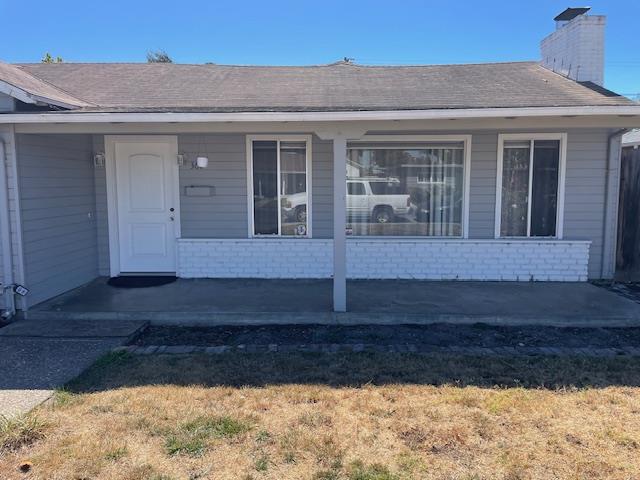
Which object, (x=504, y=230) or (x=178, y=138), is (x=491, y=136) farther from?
(x=178, y=138)

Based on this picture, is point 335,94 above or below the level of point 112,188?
above

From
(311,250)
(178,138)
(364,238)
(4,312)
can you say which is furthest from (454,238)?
(4,312)

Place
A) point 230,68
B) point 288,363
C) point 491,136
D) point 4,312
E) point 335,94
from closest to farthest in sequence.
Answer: point 288,363, point 4,312, point 335,94, point 491,136, point 230,68

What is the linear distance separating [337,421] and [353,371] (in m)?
0.93

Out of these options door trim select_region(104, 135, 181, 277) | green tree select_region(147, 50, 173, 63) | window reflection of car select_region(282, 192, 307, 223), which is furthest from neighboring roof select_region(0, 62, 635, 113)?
green tree select_region(147, 50, 173, 63)

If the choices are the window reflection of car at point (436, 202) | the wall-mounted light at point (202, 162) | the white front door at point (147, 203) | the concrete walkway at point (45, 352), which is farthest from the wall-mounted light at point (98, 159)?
the window reflection of car at point (436, 202)

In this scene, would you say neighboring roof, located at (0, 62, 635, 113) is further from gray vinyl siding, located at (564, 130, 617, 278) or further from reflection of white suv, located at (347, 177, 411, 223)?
reflection of white suv, located at (347, 177, 411, 223)

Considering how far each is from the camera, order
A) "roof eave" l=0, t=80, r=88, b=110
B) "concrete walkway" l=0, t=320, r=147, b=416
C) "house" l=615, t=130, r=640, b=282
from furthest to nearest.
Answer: "house" l=615, t=130, r=640, b=282 < "roof eave" l=0, t=80, r=88, b=110 < "concrete walkway" l=0, t=320, r=147, b=416

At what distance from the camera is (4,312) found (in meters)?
5.93

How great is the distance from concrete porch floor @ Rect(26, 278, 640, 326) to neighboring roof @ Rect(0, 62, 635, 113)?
243 centimetres

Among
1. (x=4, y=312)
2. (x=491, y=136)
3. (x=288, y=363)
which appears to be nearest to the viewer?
(x=288, y=363)

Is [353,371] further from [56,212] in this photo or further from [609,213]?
[609,213]

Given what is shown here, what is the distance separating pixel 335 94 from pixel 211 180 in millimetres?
2450

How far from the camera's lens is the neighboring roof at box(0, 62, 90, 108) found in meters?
5.48
